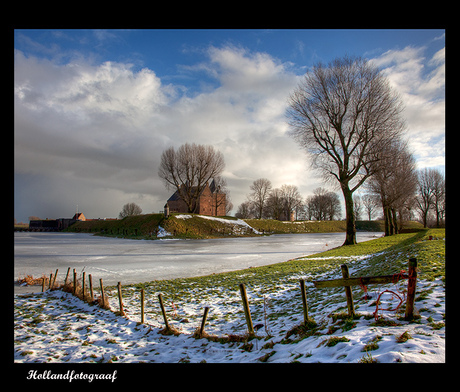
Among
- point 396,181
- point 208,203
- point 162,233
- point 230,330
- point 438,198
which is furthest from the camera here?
point 208,203

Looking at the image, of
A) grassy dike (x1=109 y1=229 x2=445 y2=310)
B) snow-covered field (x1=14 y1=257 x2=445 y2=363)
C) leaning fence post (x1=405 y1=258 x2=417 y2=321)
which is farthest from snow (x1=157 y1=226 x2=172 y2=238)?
leaning fence post (x1=405 y1=258 x2=417 y2=321)

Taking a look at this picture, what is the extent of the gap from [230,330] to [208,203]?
232 ft

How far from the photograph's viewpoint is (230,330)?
6.02 meters

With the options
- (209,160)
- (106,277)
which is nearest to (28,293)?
(106,277)

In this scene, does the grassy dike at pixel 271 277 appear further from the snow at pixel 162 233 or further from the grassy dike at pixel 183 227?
the snow at pixel 162 233

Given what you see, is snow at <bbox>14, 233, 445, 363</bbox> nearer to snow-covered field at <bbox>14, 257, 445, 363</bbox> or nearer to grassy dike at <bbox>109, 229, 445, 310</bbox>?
snow-covered field at <bbox>14, 257, 445, 363</bbox>

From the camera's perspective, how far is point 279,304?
7652 mm

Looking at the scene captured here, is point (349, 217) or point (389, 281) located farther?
point (349, 217)

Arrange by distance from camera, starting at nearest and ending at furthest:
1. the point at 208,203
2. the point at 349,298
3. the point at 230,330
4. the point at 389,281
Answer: the point at 389,281 < the point at 349,298 < the point at 230,330 < the point at 208,203

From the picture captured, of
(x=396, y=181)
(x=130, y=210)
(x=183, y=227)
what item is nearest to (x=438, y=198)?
(x=396, y=181)

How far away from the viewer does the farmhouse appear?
74.6 m

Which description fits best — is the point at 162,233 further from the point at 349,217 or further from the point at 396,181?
the point at 396,181

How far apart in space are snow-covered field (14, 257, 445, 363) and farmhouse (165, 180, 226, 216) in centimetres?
6514
